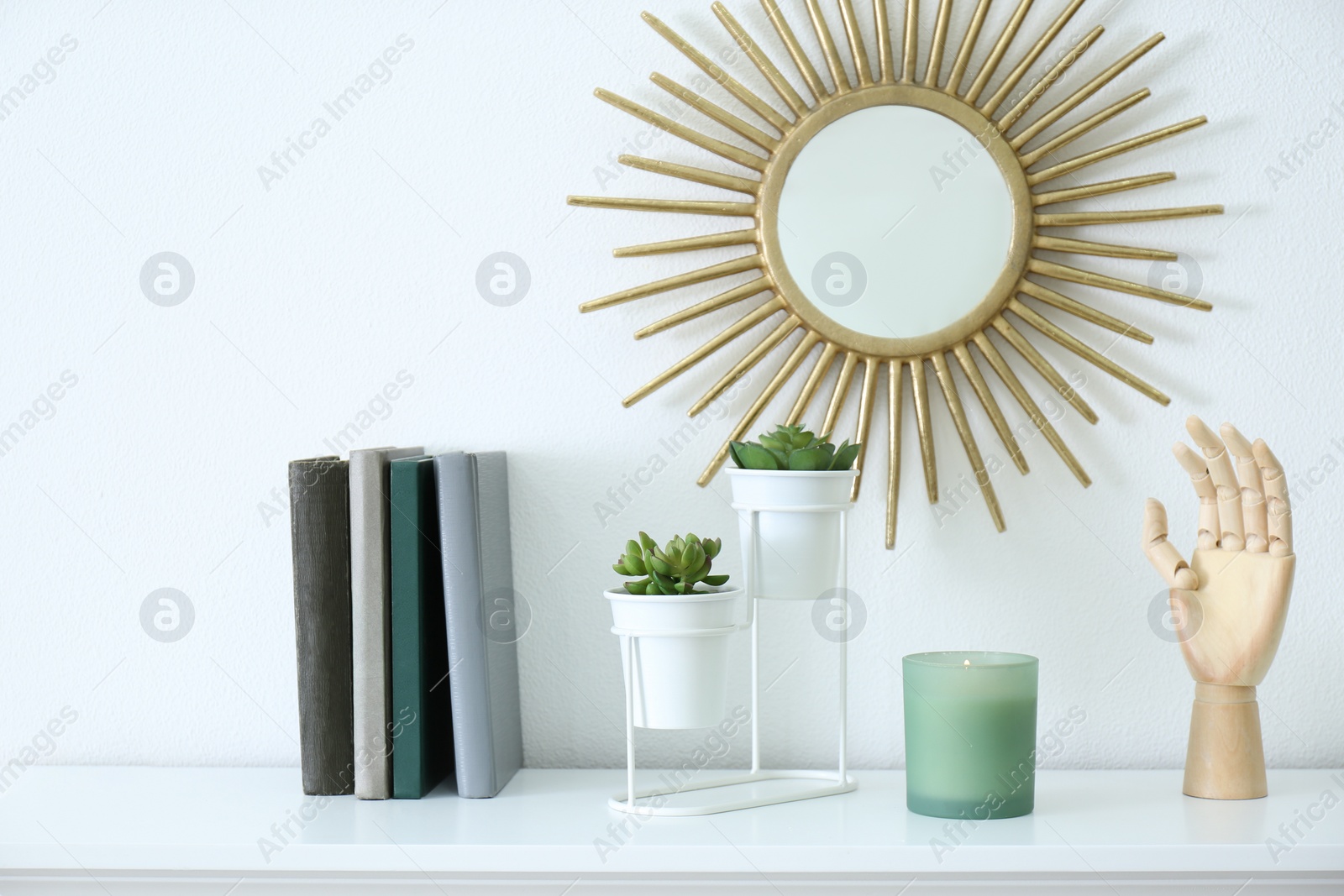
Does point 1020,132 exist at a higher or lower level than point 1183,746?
higher

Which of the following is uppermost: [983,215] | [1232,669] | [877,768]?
[983,215]

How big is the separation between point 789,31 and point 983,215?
0.76ft

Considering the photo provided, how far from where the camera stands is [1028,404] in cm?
95

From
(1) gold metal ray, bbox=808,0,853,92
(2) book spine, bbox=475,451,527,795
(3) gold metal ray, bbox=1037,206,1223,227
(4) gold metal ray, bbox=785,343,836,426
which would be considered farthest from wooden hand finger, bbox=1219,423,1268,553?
(2) book spine, bbox=475,451,527,795

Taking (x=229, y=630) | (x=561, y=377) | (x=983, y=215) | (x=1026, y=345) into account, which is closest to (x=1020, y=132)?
(x=983, y=215)

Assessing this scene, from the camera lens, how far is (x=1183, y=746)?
0.95 m

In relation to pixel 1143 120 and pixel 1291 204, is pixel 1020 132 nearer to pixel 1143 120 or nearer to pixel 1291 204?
pixel 1143 120

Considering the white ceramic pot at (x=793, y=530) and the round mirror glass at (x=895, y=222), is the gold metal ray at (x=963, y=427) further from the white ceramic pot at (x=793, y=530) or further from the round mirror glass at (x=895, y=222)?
the white ceramic pot at (x=793, y=530)

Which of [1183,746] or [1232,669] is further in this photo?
[1183,746]

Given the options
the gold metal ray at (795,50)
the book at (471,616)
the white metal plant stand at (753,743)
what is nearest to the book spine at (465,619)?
the book at (471,616)

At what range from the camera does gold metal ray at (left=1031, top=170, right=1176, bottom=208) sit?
0.93m

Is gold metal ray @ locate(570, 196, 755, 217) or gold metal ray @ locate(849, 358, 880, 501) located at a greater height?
gold metal ray @ locate(570, 196, 755, 217)

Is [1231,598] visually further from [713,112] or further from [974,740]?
[713,112]

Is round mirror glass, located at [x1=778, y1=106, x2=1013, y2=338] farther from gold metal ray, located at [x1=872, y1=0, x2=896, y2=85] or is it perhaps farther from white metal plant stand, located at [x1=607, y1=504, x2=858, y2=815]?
white metal plant stand, located at [x1=607, y1=504, x2=858, y2=815]
